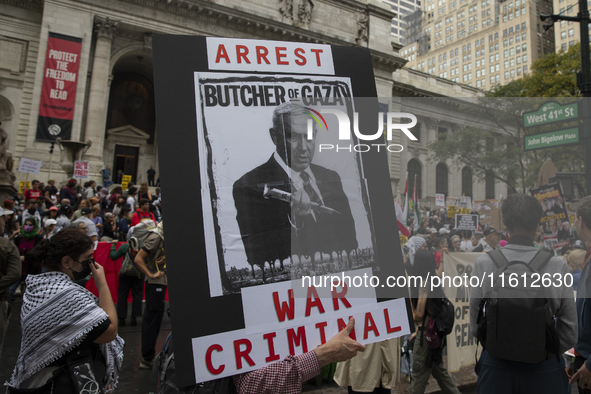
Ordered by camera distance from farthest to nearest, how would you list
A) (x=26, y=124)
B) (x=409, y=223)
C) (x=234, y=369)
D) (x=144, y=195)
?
(x=26, y=124), (x=144, y=195), (x=409, y=223), (x=234, y=369)

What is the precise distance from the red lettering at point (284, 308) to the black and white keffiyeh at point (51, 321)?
126 centimetres

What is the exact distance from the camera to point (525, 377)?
7.98ft

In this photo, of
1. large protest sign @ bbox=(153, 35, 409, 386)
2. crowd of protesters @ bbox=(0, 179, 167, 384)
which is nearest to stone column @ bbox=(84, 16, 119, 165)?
crowd of protesters @ bbox=(0, 179, 167, 384)

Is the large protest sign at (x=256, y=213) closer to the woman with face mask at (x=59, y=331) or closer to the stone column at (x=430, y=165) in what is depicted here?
the stone column at (x=430, y=165)

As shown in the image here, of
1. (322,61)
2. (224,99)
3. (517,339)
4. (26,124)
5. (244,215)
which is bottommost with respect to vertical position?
(517,339)

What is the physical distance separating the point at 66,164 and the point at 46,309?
724 inches

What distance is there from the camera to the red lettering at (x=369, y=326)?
1.82 meters

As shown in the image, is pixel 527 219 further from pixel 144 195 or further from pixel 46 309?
pixel 144 195

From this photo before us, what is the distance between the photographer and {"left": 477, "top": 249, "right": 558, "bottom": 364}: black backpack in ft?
7.73

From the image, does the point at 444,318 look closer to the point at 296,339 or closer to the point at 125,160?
the point at 296,339

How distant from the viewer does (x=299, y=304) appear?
5.71 ft

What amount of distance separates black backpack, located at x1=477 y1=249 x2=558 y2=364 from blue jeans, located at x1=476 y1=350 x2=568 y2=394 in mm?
101

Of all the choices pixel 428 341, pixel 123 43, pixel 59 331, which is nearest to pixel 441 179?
pixel 428 341

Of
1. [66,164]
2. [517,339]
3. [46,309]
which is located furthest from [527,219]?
[66,164]
